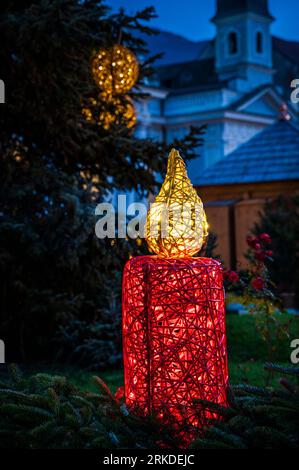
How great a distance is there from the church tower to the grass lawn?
31.4 m

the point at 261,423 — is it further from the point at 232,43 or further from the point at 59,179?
the point at 232,43

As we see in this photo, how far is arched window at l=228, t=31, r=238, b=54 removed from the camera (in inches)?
1635

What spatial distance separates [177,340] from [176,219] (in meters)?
0.67

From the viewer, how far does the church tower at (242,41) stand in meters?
40.5

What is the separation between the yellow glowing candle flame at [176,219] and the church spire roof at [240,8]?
36801 mm

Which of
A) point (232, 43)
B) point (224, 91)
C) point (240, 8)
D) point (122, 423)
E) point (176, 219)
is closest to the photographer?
point (122, 423)

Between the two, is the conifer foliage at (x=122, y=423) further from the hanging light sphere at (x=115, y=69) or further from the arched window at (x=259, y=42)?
the arched window at (x=259, y=42)

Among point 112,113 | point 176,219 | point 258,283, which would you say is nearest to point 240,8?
point 112,113

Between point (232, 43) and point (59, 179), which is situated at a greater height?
point (232, 43)

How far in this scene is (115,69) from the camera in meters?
8.88

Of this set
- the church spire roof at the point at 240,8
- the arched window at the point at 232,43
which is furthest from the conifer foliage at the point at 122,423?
the arched window at the point at 232,43

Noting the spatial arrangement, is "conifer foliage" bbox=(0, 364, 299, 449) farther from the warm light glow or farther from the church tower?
the church tower
